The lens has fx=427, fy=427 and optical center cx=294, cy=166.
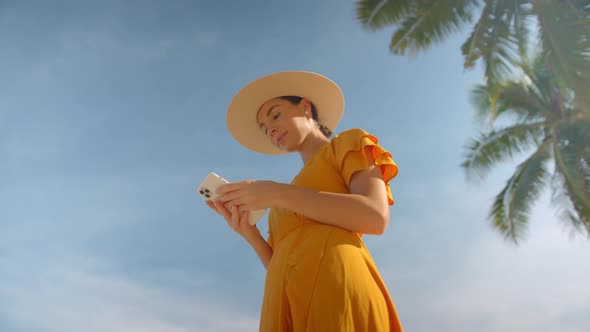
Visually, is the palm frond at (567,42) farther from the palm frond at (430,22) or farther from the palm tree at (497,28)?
the palm frond at (430,22)

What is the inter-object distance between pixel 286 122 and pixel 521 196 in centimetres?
1099

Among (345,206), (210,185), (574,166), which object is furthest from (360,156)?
(574,166)

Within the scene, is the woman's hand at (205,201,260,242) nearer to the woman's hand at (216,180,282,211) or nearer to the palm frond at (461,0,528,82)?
the woman's hand at (216,180,282,211)

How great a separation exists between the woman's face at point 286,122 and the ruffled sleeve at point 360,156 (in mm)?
393

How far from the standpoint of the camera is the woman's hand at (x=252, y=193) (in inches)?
62.7

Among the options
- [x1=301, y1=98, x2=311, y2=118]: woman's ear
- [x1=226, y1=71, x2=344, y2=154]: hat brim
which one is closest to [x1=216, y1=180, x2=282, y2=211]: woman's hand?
[x1=226, y1=71, x2=344, y2=154]: hat brim

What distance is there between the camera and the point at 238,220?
196 centimetres

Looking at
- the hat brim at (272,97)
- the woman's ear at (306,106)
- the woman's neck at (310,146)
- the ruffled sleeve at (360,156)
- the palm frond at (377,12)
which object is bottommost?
the ruffled sleeve at (360,156)

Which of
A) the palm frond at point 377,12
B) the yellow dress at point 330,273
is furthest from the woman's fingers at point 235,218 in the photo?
the palm frond at point 377,12

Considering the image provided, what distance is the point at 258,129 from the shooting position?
2.55m

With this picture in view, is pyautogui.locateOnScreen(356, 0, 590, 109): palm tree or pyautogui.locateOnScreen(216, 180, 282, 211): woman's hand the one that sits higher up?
pyautogui.locateOnScreen(356, 0, 590, 109): palm tree

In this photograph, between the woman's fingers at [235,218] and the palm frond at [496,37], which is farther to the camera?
the palm frond at [496,37]

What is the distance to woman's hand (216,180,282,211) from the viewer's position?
1.59 metres

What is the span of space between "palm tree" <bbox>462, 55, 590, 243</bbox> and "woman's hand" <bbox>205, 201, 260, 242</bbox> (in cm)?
981
